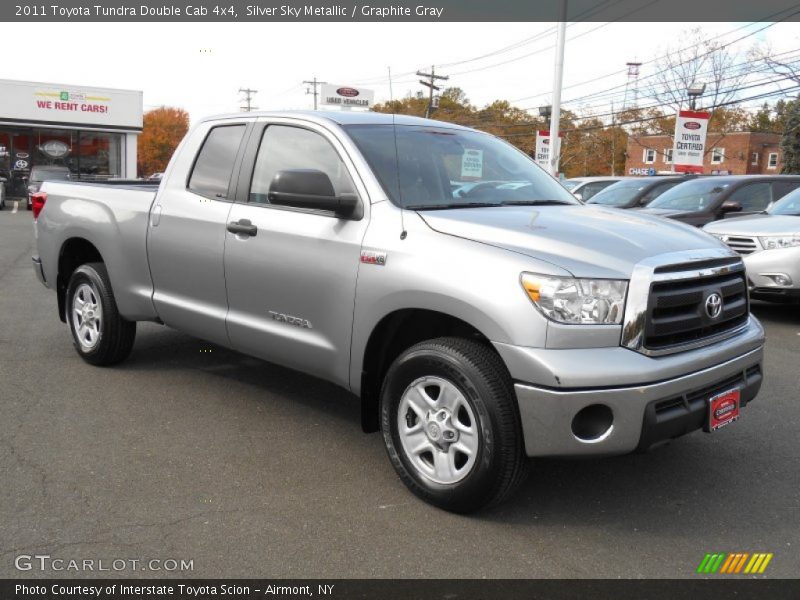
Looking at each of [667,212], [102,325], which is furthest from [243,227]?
[667,212]

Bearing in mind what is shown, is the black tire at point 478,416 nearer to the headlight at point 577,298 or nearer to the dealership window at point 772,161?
the headlight at point 577,298

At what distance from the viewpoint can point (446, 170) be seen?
14.8 ft

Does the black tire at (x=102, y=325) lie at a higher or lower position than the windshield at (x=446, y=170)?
lower

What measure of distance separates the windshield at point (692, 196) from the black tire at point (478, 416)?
27.1ft

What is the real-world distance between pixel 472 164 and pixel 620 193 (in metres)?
Result: 9.40

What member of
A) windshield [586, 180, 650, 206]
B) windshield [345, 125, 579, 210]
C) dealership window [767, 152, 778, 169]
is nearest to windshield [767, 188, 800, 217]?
windshield [586, 180, 650, 206]

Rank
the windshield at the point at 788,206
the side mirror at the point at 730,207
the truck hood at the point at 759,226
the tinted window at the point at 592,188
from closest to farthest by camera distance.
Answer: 1. the truck hood at the point at 759,226
2. the windshield at the point at 788,206
3. the side mirror at the point at 730,207
4. the tinted window at the point at 592,188

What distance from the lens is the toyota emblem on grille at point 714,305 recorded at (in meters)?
3.70

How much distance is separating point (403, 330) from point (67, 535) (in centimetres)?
182

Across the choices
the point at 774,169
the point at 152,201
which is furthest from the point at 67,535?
the point at 774,169

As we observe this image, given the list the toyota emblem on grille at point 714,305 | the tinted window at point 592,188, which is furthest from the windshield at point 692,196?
the toyota emblem on grille at point 714,305
